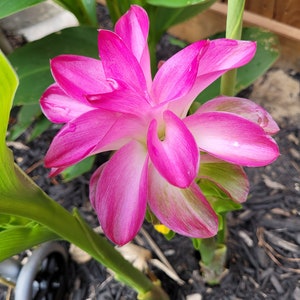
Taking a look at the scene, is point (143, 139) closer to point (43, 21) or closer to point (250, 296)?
point (250, 296)

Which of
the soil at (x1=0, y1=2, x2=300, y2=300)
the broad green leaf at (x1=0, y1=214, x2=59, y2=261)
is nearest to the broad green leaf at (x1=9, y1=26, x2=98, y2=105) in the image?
the soil at (x1=0, y1=2, x2=300, y2=300)

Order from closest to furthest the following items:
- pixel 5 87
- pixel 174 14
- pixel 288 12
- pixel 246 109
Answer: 1. pixel 5 87
2. pixel 246 109
3. pixel 174 14
4. pixel 288 12

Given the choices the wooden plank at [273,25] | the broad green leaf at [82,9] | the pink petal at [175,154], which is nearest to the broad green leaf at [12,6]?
the broad green leaf at [82,9]

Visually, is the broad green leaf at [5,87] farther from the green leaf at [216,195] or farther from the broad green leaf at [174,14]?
the broad green leaf at [174,14]

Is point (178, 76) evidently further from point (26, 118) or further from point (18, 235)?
point (26, 118)

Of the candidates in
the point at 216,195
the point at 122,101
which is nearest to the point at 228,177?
the point at 216,195
